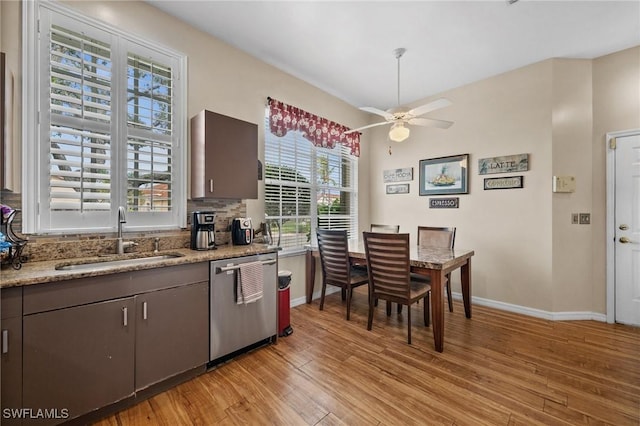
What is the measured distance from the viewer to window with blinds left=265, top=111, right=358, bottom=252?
328 cm

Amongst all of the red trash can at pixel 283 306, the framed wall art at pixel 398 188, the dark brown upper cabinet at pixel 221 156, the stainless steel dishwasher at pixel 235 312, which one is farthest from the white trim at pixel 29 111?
the framed wall art at pixel 398 188

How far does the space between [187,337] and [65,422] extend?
2.22 feet

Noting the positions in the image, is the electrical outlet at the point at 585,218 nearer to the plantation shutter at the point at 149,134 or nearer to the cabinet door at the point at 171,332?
the cabinet door at the point at 171,332

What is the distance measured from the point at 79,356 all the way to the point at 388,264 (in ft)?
7.40

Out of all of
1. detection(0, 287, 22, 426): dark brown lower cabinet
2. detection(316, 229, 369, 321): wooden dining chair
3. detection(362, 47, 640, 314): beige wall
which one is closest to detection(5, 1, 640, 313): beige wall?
detection(362, 47, 640, 314): beige wall

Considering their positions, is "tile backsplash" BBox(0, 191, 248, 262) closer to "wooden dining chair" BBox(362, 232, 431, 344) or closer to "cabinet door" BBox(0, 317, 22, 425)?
"cabinet door" BBox(0, 317, 22, 425)

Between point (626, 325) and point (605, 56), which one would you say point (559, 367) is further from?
point (605, 56)

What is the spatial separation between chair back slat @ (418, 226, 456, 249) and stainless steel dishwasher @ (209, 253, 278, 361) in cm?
199

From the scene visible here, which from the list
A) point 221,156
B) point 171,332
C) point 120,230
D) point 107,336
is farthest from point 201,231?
point 107,336

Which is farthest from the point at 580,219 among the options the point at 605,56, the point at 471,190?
the point at 605,56

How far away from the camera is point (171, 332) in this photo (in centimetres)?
184

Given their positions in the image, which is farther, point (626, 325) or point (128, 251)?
point (626, 325)

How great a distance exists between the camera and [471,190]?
3568 mm

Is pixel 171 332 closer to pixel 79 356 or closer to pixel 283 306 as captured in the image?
pixel 79 356
